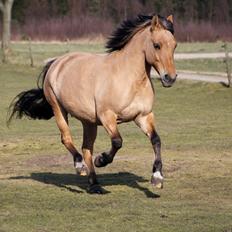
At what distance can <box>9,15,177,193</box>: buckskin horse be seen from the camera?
35.0 ft

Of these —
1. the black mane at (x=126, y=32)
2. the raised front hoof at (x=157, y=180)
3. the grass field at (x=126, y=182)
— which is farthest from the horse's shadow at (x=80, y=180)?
the black mane at (x=126, y=32)

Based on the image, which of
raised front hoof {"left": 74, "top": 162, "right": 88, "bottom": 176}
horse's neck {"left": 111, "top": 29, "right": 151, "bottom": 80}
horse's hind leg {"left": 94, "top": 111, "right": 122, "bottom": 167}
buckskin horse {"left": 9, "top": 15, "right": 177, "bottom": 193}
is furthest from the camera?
raised front hoof {"left": 74, "top": 162, "right": 88, "bottom": 176}

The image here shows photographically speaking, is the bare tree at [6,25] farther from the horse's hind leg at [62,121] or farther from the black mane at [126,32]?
the black mane at [126,32]

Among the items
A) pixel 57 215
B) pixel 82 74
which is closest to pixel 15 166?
pixel 82 74

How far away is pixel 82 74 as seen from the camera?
37.7ft

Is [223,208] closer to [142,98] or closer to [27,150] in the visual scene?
[142,98]

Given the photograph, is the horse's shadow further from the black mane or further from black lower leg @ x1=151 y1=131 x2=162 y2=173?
the black mane

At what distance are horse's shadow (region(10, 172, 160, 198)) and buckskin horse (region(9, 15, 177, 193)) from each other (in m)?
0.36

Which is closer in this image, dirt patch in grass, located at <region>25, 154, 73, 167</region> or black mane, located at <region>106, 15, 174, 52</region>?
black mane, located at <region>106, 15, 174, 52</region>

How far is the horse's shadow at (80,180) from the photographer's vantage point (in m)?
12.0

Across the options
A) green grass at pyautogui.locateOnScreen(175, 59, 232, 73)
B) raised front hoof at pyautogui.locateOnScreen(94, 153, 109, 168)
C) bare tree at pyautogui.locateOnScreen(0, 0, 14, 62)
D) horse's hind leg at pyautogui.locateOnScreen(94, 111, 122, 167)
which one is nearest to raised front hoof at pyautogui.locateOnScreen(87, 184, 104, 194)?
raised front hoof at pyautogui.locateOnScreen(94, 153, 109, 168)

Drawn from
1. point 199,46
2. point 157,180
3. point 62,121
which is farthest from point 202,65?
point 157,180

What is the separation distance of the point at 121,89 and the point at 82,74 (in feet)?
2.87

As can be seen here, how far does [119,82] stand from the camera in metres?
10.9
